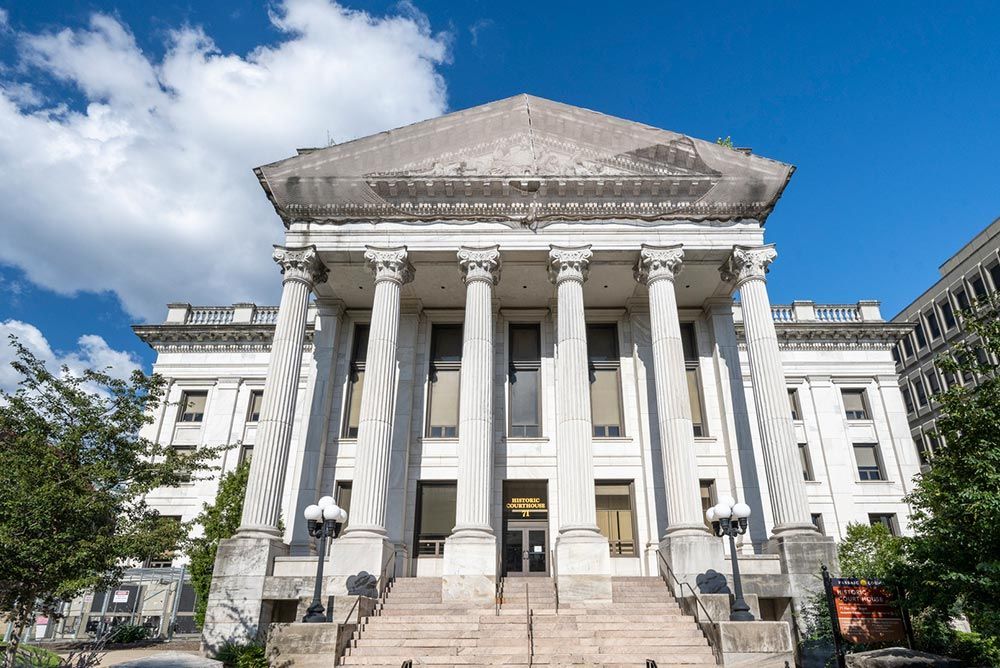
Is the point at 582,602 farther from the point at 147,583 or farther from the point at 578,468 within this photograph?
the point at 147,583

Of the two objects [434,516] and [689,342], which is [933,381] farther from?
[434,516]

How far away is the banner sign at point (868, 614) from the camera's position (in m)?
14.4

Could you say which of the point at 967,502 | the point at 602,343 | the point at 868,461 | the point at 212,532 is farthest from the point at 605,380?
the point at 868,461

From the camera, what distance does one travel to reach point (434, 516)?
81.1 ft

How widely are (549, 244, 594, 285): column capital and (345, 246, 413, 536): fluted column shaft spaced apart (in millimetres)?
5452

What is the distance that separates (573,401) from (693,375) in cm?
804

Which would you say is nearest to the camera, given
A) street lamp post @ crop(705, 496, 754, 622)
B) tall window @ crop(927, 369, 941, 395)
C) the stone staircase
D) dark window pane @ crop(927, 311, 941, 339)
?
the stone staircase

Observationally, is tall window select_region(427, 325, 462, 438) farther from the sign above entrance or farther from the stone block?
the stone block

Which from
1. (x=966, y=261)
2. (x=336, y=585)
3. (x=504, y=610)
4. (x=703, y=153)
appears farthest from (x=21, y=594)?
(x=966, y=261)

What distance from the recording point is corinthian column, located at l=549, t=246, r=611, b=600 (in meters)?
18.3

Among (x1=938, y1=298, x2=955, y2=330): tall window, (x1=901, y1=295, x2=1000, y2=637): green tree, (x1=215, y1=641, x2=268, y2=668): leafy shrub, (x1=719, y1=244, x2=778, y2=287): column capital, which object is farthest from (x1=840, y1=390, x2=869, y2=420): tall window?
(x1=215, y1=641, x2=268, y2=668): leafy shrub

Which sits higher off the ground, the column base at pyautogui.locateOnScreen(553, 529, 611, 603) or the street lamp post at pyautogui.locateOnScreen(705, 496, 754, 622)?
the street lamp post at pyautogui.locateOnScreen(705, 496, 754, 622)

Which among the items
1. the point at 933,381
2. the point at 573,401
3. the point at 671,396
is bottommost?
the point at 573,401

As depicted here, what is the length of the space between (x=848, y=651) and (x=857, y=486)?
2231 cm
